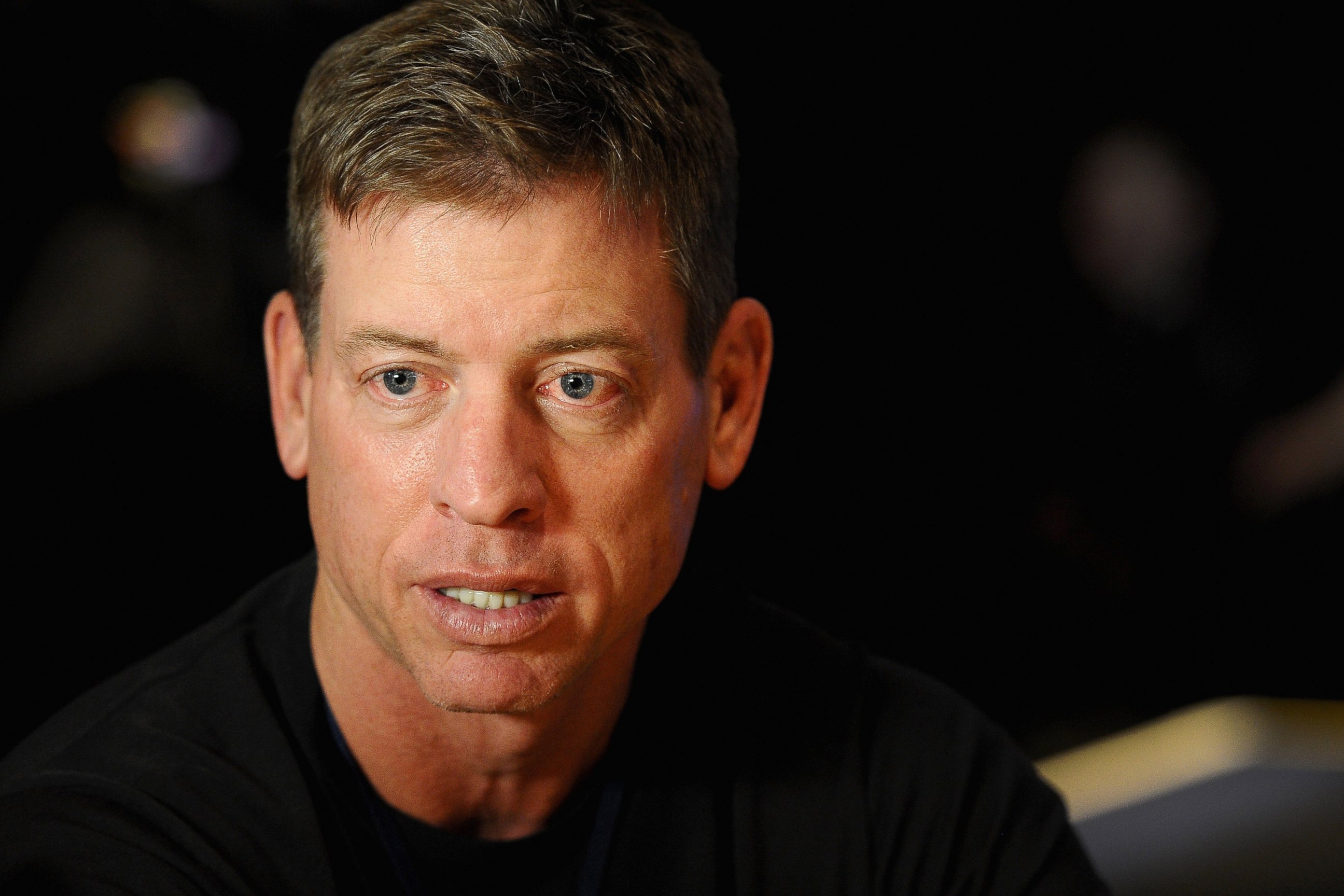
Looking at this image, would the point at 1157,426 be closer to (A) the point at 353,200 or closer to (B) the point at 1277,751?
(B) the point at 1277,751

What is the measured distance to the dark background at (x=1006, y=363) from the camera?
2.30 meters

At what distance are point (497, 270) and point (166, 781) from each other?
0.65m

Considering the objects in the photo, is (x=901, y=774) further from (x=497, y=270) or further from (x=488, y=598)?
(x=497, y=270)

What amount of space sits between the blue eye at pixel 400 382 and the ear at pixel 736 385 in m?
0.37

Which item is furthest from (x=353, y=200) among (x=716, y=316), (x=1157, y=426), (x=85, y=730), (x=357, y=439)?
(x=1157, y=426)

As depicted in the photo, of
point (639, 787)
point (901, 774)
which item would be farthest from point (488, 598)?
point (901, 774)

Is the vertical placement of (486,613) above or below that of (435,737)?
above

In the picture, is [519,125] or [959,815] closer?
[519,125]

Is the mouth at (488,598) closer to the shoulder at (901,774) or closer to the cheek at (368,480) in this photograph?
the cheek at (368,480)

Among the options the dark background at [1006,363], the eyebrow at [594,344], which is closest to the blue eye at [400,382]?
the eyebrow at [594,344]

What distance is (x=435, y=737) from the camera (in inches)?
59.6

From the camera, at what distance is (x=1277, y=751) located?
249 centimetres

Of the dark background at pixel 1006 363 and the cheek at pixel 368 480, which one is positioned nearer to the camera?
the cheek at pixel 368 480

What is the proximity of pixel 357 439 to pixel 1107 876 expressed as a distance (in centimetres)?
172
